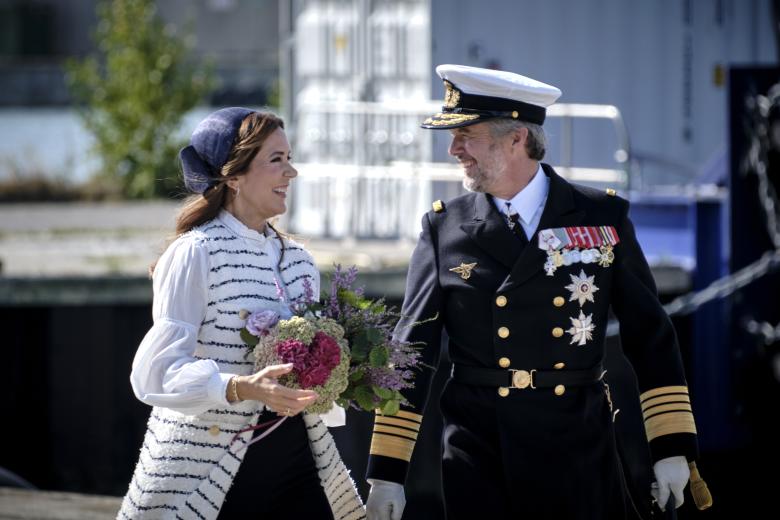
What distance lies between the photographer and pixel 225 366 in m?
3.90

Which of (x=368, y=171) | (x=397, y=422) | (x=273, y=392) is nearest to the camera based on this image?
(x=273, y=392)

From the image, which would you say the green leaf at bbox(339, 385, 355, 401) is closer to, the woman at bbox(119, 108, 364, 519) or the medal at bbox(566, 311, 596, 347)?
the woman at bbox(119, 108, 364, 519)

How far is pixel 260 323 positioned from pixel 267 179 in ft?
1.47


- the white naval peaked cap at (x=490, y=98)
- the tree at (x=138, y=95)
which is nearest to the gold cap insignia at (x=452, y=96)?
the white naval peaked cap at (x=490, y=98)

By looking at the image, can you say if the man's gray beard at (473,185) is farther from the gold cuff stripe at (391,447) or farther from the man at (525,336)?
the gold cuff stripe at (391,447)

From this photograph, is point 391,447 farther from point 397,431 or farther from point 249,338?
point 249,338

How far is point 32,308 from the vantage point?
10.1 m

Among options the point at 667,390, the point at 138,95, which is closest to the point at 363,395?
the point at 667,390

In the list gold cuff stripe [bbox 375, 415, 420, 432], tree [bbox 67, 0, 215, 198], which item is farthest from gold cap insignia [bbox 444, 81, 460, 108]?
Answer: tree [bbox 67, 0, 215, 198]

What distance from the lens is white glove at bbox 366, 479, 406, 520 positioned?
4.16 m

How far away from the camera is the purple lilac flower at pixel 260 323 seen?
3.84 metres

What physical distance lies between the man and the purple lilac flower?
508mm

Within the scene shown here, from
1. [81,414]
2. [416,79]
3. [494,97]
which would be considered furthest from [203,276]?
[416,79]

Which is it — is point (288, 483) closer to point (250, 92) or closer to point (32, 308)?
point (32, 308)
